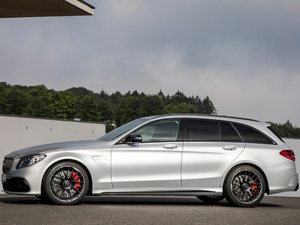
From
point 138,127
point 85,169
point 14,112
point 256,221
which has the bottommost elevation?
point 256,221

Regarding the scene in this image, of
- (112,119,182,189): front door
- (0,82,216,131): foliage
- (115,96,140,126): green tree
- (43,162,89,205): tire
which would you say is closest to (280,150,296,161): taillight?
(112,119,182,189): front door

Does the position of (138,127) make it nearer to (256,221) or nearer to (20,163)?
(20,163)

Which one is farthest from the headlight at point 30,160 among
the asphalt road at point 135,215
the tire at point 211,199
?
the tire at point 211,199

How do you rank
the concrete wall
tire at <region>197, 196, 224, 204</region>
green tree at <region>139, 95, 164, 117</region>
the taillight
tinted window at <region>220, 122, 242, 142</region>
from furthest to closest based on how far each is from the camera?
1. green tree at <region>139, 95, 164, 117</region>
2. the concrete wall
3. tire at <region>197, 196, 224, 204</region>
4. the taillight
5. tinted window at <region>220, 122, 242, 142</region>

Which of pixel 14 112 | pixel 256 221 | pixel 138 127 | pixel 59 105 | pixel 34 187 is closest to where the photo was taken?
pixel 256 221

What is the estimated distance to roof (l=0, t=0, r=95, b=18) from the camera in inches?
671

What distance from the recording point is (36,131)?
38.8 metres

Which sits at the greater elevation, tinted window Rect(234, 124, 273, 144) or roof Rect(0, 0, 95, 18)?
roof Rect(0, 0, 95, 18)

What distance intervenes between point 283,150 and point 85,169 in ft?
13.1

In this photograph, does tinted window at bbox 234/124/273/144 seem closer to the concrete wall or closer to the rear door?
the rear door

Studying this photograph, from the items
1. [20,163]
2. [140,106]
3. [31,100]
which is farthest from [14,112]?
[20,163]

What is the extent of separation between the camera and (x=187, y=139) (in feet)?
29.0

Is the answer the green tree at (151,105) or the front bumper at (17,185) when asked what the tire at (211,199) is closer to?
the front bumper at (17,185)

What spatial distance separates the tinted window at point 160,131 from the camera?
868cm
